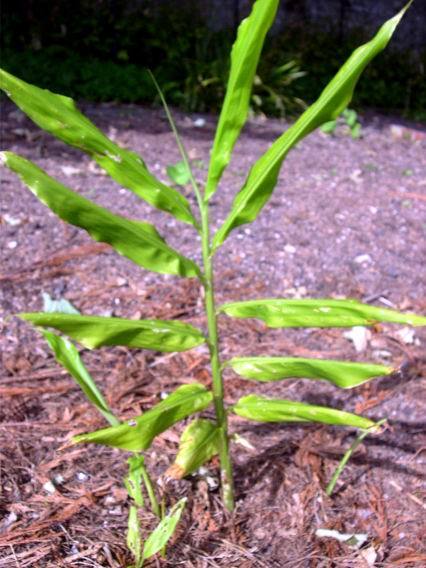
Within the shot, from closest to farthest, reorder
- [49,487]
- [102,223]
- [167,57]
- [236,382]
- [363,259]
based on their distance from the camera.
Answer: [102,223], [49,487], [236,382], [363,259], [167,57]

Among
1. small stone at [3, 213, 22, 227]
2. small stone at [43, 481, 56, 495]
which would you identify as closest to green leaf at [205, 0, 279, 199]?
small stone at [43, 481, 56, 495]

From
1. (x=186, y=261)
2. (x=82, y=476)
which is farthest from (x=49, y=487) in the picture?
(x=186, y=261)

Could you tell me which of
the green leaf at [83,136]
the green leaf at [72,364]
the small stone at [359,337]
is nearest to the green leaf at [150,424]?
the green leaf at [72,364]

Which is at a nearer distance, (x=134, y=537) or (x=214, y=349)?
(x=134, y=537)

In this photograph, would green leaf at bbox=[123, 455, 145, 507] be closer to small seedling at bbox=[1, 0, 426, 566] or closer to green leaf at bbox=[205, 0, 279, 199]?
small seedling at bbox=[1, 0, 426, 566]

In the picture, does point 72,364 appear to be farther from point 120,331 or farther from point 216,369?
point 216,369

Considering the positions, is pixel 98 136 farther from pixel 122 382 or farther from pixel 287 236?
pixel 287 236

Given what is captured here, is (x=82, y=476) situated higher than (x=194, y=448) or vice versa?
(x=194, y=448)

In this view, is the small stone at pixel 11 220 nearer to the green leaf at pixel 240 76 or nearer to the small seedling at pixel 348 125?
the green leaf at pixel 240 76
